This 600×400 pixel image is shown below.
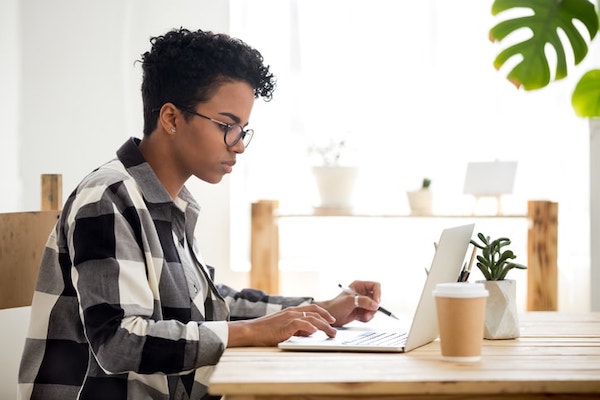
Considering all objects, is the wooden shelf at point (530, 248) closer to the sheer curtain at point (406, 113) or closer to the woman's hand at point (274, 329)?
the sheer curtain at point (406, 113)

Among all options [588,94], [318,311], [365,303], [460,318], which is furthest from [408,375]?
[588,94]

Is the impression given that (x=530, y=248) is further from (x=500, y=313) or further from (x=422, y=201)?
(x=500, y=313)

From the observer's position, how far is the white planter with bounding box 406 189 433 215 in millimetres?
3822

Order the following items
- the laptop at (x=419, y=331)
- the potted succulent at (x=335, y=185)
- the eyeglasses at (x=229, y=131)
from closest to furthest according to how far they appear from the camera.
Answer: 1. the laptop at (x=419, y=331)
2. the eyeglasses at (x=229, y=131)
3. the potted succulent at (x=335, y=185)

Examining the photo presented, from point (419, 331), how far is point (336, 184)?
2365mm

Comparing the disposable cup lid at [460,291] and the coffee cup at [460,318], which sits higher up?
the disposable cup lid at [460,291]

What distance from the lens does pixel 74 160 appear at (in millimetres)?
3822

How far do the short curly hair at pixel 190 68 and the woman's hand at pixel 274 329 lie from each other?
52 centimetres

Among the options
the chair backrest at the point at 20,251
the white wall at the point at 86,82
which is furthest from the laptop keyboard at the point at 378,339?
the white wall at the point at 86,82

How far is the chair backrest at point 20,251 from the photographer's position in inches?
74.7

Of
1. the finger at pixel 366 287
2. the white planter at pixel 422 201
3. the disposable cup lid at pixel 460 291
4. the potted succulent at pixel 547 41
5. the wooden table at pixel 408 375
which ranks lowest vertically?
the wooden table at pixel 408 375

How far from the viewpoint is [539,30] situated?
3170 mm

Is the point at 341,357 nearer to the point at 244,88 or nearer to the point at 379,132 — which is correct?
the point at 244,88

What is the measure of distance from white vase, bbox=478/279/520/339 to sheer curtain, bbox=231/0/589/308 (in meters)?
2.52
